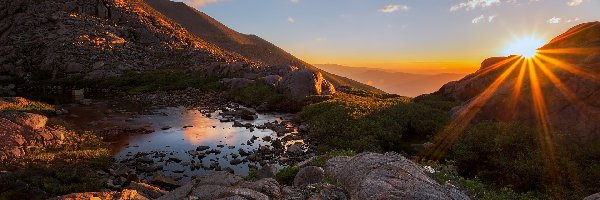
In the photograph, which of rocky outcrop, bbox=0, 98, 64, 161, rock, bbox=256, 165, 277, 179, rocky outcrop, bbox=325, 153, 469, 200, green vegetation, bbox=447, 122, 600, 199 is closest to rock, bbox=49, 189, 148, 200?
rock, bbox=256, 165, 277, 179

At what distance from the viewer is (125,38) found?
9462 centimetres

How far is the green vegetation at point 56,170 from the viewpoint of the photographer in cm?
1488

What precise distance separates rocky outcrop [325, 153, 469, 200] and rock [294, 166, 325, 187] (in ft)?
1.35

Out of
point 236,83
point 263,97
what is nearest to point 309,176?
point 263,97

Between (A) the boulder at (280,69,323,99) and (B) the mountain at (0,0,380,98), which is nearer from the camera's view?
(A) the boulder at (280,69,323,99)

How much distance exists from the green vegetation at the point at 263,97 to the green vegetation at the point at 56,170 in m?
22.5

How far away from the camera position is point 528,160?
1752cm

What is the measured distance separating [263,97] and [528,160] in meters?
34.1

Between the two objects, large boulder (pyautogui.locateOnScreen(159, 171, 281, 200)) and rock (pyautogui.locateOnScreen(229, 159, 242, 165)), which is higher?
large boulder (pyautogui.locateOnScreen(159, 171, 281, 200))

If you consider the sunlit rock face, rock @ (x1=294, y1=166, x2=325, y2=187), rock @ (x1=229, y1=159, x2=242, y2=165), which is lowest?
rock @ (x1=229, y1=159, x2=242, y2=165)

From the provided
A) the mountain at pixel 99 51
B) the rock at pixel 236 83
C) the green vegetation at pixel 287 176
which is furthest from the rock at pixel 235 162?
the rock at pixel 236 83

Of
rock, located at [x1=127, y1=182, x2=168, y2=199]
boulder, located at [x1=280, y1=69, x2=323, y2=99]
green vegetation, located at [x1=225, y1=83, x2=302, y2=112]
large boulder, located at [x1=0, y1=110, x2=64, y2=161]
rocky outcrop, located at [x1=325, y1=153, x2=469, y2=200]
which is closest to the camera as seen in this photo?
rocky outcrop, located at [x1=325, y1=153, x2=469, y2=200]

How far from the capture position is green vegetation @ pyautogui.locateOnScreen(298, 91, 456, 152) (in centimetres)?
2519

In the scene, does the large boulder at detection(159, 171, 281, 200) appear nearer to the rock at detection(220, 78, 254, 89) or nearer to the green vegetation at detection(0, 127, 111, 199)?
the green vegetation at detection(0, 127, 111, 199)
